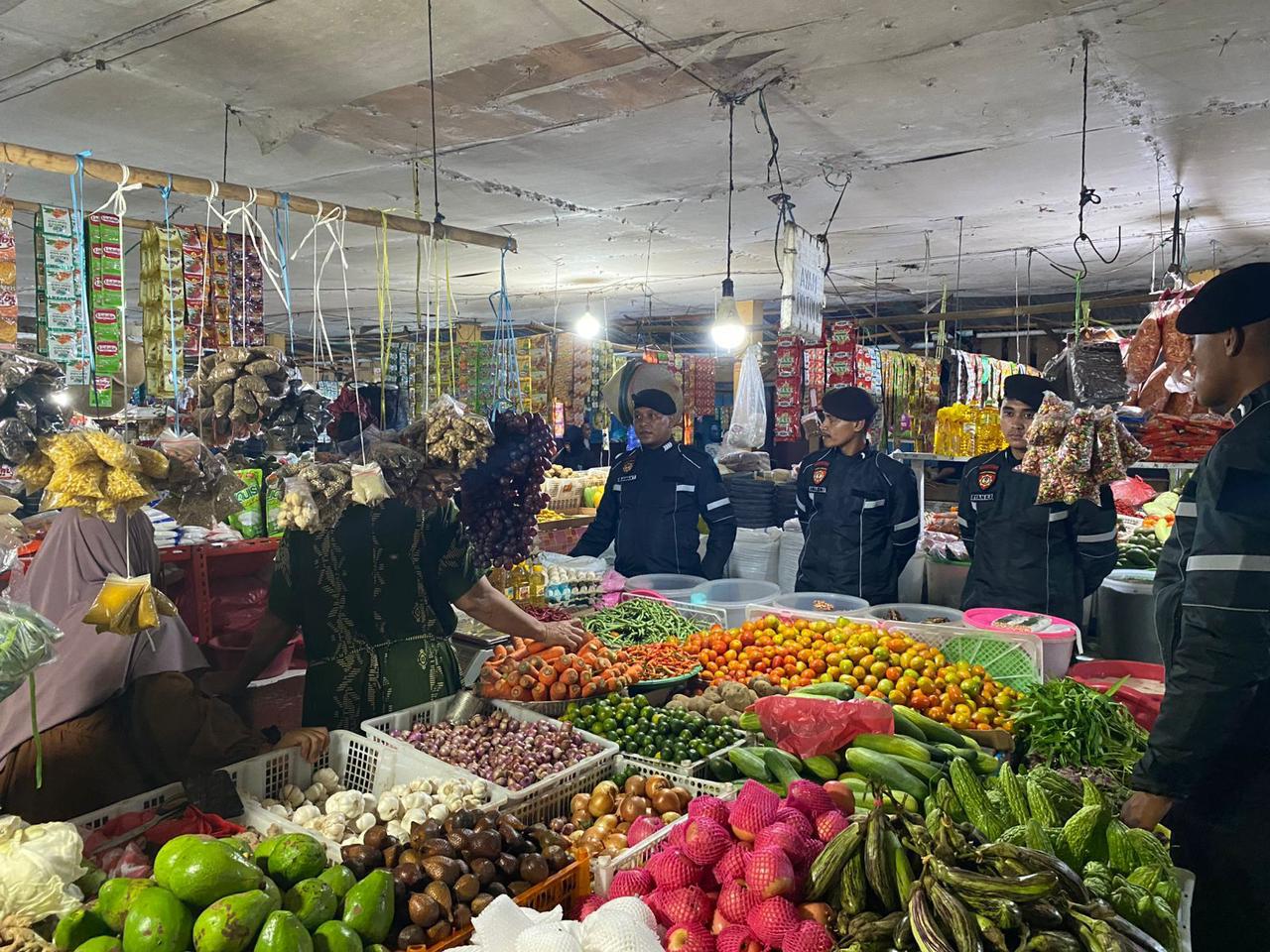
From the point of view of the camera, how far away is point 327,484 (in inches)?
93.1

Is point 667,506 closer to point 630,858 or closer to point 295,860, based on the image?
point 630,858

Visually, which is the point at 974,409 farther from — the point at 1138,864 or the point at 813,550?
the point at 1138,864

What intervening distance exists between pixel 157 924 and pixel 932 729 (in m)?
2.24

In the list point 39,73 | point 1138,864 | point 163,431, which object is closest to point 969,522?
point 1138,864

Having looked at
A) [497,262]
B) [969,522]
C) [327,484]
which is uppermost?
[497,262]

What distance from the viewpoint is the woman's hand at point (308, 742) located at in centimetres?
259

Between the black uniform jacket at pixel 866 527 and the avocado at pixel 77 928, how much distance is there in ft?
13.3

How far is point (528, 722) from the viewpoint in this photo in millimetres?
2861

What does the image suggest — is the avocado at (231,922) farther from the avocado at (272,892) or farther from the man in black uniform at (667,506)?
the man in black uniform at (667,506)

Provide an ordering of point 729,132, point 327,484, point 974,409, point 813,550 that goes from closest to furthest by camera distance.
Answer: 1. point 327,484
2. point 729,132
3. point 813,550
4. point 974,409

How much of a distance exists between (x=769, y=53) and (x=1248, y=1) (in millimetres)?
1770

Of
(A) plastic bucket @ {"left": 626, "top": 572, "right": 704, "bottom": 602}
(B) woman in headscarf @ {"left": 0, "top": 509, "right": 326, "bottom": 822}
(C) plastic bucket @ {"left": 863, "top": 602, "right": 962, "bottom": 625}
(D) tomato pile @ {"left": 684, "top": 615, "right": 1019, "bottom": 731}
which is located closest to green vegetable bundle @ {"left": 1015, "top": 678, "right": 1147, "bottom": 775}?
(D) tomato pile @ {"left": 684, "top": 615, "right": 1019, "bottom": 731}

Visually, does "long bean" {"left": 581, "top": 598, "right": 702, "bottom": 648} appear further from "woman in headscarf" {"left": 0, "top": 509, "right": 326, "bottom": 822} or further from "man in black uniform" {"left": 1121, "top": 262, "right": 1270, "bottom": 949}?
"man in black uniform" {"left": 1121, "top": 262, "right": 1270, "bottom": 949}

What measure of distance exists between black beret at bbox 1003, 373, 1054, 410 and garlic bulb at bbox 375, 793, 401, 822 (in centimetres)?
365
